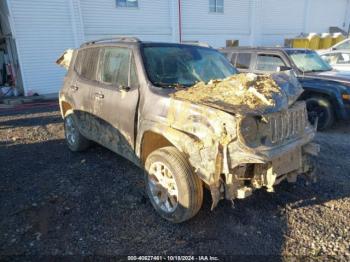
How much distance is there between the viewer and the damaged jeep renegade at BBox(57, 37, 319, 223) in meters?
2.65

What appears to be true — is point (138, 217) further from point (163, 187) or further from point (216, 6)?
point (216, 6)

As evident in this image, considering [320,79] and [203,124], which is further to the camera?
[320,79]

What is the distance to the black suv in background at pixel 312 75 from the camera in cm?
611

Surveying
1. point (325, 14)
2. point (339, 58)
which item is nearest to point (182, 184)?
point (339, 58)

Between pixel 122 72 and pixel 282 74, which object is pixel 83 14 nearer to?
pixel 122 72

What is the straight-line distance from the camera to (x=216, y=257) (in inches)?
106

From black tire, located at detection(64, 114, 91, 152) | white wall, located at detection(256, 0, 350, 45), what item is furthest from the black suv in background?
white wall, located at detection(256, 0, 350, 45)


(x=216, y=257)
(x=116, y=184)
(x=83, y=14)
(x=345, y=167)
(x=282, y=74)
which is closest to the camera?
(x=216, y=257)

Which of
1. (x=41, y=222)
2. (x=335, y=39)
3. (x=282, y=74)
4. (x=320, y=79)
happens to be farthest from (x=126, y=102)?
(x=335, y=39)

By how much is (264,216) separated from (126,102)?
210 centimetres

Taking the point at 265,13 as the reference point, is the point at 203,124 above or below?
below

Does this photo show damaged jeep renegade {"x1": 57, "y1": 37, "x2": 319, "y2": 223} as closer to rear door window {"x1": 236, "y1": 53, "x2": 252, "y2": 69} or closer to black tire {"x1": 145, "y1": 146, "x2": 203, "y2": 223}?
black tire {"x1": 145, "y1": 146, "x2": 203, "y2": 223}

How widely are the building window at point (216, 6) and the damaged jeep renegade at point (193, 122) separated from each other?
14008 mm

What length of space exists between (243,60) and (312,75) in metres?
1.69
